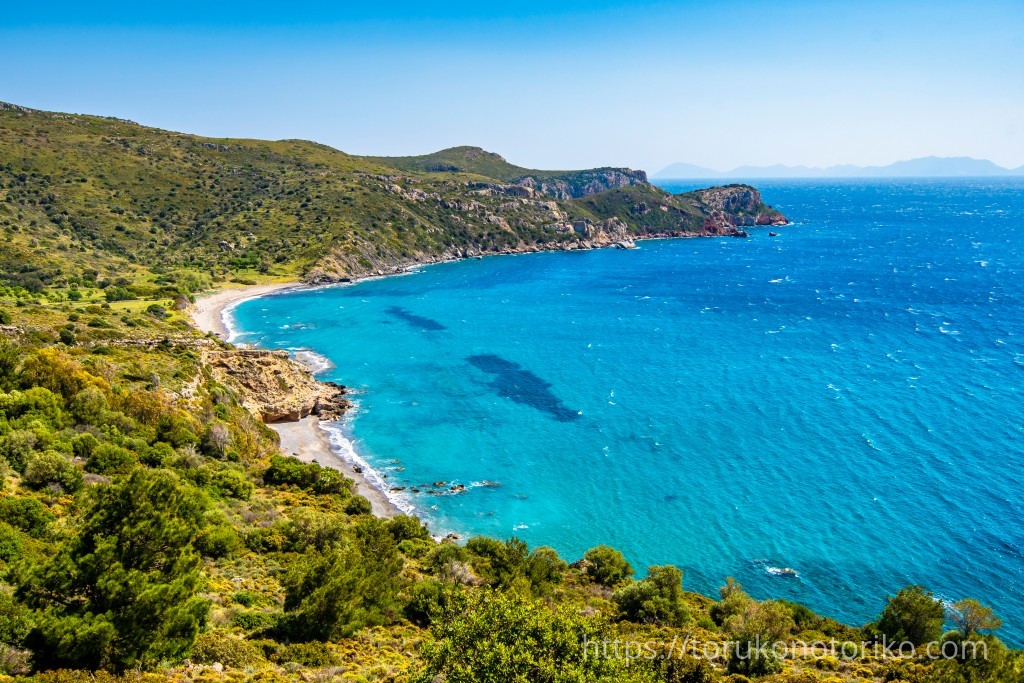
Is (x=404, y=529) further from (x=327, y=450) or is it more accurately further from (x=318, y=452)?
(x=327, y=450)

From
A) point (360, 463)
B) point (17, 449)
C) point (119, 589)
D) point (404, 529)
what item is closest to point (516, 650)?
point (119, 589)

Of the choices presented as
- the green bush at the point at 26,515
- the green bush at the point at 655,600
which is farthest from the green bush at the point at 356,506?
the green bush at the point at 26,515

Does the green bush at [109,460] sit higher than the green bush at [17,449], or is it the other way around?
the green bush at [17,449]

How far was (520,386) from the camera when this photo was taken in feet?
262

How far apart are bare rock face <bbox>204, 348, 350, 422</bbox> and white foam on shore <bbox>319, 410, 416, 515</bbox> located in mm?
3459

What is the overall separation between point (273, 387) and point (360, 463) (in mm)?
19057

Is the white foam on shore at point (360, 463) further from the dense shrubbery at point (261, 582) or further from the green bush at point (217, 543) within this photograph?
the green bush at point (217, 543)

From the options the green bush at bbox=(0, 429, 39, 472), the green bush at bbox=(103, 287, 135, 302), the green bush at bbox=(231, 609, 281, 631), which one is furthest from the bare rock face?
the green bush at bbox=(231, 609, 281, 631)

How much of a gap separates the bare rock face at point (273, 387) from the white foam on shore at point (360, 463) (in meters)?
3.46

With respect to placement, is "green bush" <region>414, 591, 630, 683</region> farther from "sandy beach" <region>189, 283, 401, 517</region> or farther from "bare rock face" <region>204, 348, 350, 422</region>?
"bare rock face" <region>204, 348, 350, 422</region>

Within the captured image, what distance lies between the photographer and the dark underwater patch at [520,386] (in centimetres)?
7162

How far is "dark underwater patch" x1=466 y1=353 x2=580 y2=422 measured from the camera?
235ft

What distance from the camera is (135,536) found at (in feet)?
60.3

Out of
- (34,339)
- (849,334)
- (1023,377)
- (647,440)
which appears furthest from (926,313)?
(34,339)
